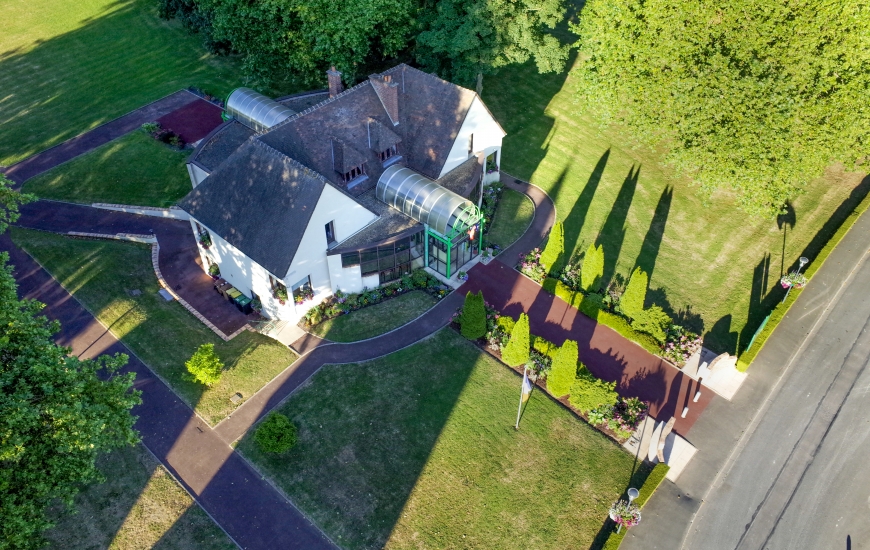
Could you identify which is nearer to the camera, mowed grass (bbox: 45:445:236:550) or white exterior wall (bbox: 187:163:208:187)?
mowed grass (bbox: 45:445:236:550)

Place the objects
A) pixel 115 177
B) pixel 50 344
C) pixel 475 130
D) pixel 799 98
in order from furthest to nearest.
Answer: pixel 115 177 → pixel 475 130 → pixel 799 98 → pixel 50 344

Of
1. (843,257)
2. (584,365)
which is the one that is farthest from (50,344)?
(843,257)

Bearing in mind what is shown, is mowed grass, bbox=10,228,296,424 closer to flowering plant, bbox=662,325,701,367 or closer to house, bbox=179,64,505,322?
house, bbox=179,64,505,322

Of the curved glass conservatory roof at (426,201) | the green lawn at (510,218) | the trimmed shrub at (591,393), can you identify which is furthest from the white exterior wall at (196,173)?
the trimmed shrub at (591,393)

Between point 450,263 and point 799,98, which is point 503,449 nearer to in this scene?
point 450,263

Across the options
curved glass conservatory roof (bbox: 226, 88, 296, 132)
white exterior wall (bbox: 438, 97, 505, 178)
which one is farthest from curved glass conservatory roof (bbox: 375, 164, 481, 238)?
curved glass conservatory roof (bbox: 226, 88, 296, 132)
